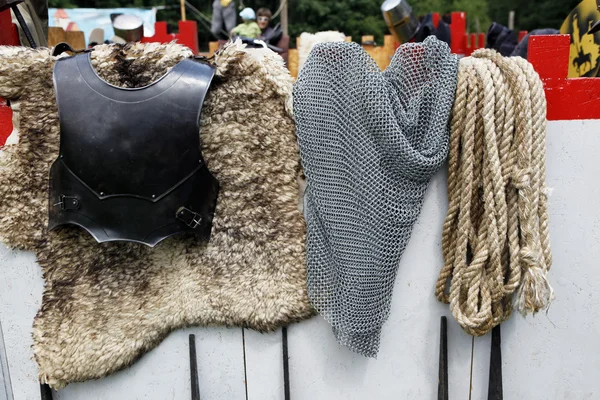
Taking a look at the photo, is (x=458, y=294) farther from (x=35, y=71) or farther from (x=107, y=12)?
(x=107, y=12)

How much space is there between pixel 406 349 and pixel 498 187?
0.63 metres

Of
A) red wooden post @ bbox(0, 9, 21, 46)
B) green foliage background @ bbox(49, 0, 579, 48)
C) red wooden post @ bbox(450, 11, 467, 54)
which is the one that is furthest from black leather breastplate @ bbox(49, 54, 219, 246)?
green foliage background @ bbox(49, 0, 579, 48)

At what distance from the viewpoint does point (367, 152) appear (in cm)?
135

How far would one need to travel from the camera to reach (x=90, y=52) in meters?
1.37

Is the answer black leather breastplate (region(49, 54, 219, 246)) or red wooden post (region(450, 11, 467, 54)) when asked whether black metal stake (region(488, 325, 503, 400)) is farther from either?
red wooden post (region(450, 11, 467, 54))

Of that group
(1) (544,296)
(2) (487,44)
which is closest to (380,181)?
Answer: (1) (544,296)

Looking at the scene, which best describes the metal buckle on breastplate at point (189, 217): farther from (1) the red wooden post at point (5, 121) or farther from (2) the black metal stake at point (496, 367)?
(2) the black metal stake at point (496, 367)

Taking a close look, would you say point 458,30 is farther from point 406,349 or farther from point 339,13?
point 339,13

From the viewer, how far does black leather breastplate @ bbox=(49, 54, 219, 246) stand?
1.27 meters

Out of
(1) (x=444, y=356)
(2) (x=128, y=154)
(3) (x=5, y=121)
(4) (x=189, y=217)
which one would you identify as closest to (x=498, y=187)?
(1) (x=444, y=356)

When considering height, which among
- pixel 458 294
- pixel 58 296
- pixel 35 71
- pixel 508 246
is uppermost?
pixel 35 71

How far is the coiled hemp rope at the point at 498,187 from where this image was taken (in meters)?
1.33

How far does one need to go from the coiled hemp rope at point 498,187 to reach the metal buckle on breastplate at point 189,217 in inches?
29.8

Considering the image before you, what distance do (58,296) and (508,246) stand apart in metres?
1.38
